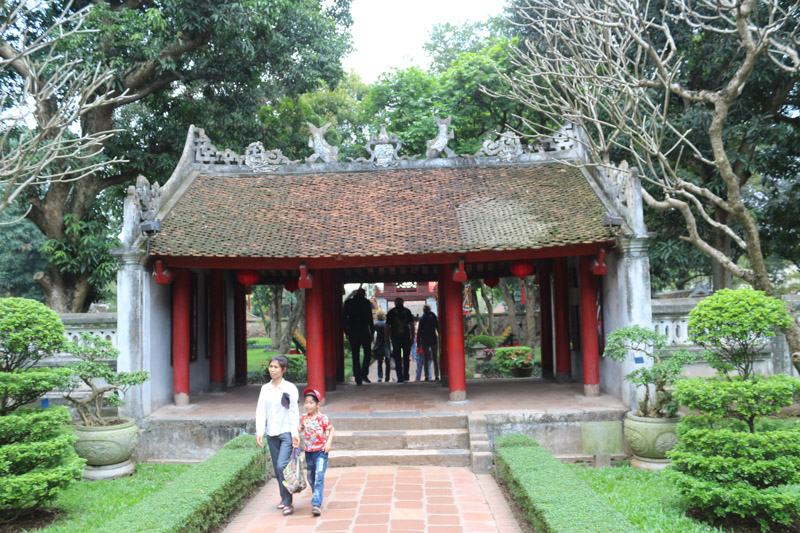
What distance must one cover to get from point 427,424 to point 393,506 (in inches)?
100

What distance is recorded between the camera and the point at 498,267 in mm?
12250

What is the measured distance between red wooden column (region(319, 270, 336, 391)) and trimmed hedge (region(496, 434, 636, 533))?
5.06 meters

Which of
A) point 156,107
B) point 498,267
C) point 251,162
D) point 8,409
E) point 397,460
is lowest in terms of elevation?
point 397,460

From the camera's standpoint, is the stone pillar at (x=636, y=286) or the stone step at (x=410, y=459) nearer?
the stone step at (x=410, y=459)

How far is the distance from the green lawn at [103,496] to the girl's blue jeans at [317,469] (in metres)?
1.78

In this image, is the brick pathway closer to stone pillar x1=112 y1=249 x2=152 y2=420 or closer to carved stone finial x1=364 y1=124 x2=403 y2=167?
stone pillar x1=112 y1=249 x2=152 y2=420

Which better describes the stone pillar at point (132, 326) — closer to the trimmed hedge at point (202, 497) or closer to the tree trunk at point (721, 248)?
the trimmed hedge at point (202, 497)

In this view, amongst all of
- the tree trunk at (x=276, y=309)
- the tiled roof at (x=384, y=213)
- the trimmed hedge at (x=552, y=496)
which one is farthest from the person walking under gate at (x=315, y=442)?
the tree trunk at (x=276, y=309)

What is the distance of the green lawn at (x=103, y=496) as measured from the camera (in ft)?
19.0

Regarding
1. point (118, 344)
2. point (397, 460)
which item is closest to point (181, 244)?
point (118, 344)

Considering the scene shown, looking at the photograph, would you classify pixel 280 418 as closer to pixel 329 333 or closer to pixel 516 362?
pixel 329 333

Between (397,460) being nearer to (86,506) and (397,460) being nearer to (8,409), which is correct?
(86,506)

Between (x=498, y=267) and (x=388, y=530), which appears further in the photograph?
(x=498, y=267)

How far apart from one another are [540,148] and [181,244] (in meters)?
7.10
